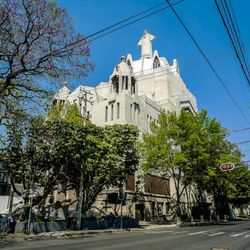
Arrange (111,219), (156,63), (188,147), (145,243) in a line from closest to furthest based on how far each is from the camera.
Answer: (145,243)
(111,219)
(188,147)
(156,63)

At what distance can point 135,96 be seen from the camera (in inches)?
1871

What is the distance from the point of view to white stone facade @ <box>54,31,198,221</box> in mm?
44625

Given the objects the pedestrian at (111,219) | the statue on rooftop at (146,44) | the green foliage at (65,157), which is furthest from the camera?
the statue on rooftop at (146,44)

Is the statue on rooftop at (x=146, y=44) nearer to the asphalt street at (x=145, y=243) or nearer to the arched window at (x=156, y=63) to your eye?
the arched window at (x=156, y=63)

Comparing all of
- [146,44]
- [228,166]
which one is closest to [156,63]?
[146,44]

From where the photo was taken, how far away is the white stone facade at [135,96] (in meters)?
44.6

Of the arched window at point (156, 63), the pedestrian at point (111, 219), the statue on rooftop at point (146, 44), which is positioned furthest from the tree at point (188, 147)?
the statue on rooftop at point (146, 44)

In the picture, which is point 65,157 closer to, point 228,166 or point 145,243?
point 145,243

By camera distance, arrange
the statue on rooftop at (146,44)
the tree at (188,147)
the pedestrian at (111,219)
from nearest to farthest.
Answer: the pedestrian at (111,219)
the tree at (188,147)
the statue on rooftop at (146,44)

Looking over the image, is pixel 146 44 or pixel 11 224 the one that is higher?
pixel 146 44

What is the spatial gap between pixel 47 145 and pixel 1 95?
9609 millimetres

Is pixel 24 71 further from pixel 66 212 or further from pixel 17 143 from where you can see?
pixel 66 212

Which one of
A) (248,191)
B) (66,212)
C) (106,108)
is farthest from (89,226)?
(248,191)

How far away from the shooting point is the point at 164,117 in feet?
116
